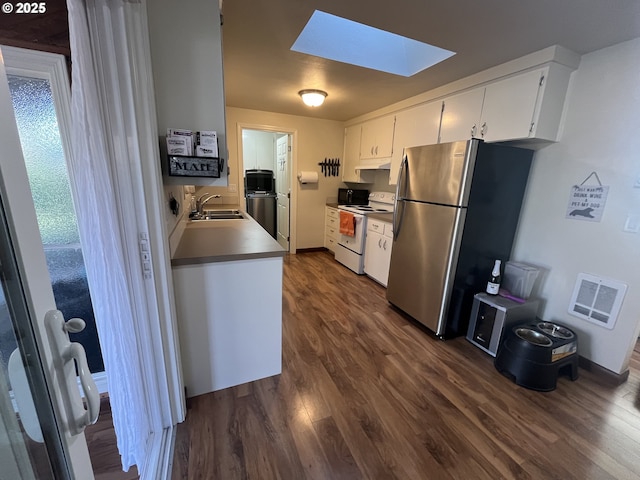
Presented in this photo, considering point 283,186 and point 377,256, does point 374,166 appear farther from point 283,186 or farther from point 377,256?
point 283,186

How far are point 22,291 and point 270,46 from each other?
2.19m

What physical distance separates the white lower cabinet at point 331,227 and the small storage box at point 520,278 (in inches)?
93.6

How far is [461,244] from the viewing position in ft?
6.84

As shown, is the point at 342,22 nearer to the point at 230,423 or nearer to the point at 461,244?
the point at 461,244

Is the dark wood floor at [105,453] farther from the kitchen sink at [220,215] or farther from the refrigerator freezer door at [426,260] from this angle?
the refrigerator freezer door at [426,260]

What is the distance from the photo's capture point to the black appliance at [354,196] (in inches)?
169

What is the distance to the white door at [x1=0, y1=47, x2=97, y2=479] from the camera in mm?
393

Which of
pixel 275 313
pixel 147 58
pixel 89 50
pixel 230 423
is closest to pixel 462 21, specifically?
pixel 147 58

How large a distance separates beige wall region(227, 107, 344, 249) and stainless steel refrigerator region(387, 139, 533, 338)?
2.17 metres

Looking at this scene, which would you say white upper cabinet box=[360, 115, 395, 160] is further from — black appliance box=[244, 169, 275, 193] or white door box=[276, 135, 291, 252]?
black appliance box=[244, 169, 275, 193]

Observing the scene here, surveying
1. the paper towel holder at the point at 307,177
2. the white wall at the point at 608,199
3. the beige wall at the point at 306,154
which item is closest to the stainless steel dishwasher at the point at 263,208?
the beige wall at the point at 306,154

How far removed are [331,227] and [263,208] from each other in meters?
1.39

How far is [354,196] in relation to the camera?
4.32m

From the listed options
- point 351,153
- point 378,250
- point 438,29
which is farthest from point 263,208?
point 438,29
